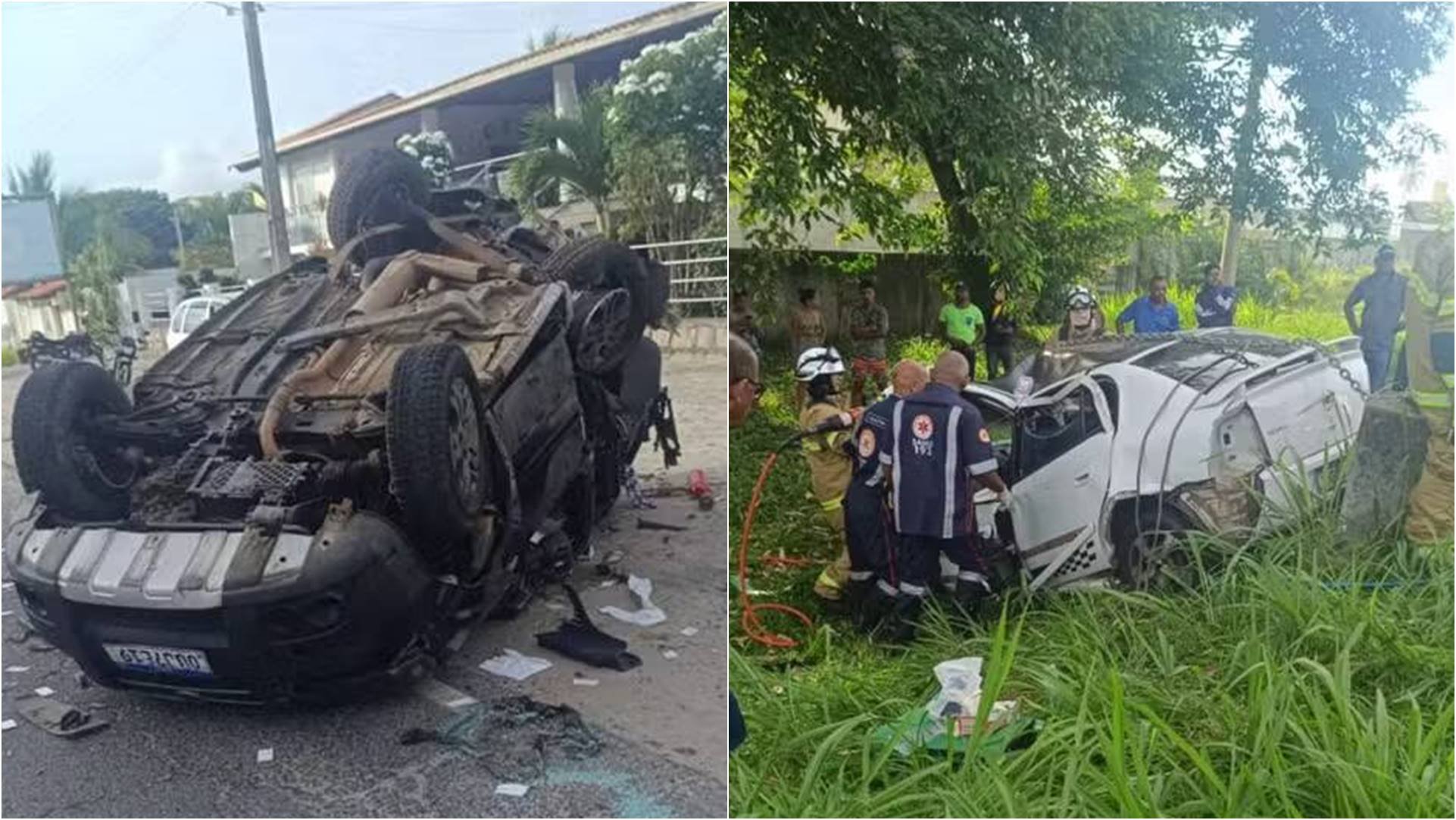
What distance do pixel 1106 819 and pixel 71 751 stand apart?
2.30m

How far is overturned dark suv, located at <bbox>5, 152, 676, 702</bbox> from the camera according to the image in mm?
2434

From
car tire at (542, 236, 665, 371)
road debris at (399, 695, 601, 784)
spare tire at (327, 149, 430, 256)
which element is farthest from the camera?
car tire at (542, 236, 665, 371)

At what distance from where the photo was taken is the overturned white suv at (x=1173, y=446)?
8.33ft

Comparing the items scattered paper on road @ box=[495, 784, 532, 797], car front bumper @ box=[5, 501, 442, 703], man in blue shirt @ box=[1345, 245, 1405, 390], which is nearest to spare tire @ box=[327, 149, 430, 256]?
car front bumper @ box=[5, 501, 442, 703]

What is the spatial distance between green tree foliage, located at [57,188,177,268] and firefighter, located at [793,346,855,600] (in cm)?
154

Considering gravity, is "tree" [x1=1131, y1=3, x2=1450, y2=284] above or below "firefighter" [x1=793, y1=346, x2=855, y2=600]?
above

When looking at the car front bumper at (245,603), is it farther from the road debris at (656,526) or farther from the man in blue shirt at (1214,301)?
the man in blue shirt at (1214,301)

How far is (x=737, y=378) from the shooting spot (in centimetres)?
260

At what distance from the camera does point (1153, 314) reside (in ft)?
8.60

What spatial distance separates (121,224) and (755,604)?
1.75 metres

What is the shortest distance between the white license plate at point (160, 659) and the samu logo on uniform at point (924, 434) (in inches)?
65.2

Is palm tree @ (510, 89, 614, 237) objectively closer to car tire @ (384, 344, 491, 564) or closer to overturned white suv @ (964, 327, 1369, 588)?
car tire @ (384, 344, 491, 564)

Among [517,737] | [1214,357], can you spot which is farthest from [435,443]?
[1214,357]

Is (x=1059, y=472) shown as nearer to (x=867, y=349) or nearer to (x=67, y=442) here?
(x=867, y=349)
